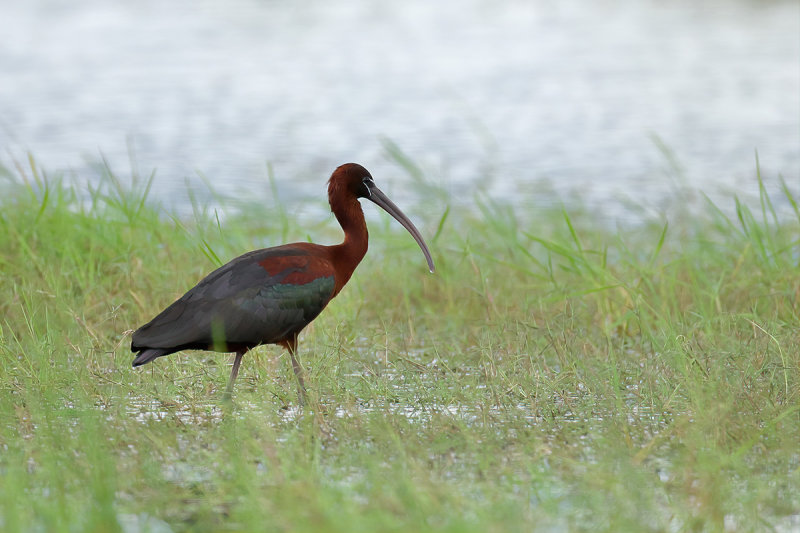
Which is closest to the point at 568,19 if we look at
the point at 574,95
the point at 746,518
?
the point at 574,95

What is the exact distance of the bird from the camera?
5309 mm

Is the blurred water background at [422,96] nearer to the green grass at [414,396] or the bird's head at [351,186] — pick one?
the green grass at [414,396]

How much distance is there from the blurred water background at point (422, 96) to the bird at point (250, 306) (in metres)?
3.07

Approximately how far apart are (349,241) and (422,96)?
11689mm

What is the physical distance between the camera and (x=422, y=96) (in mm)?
17359

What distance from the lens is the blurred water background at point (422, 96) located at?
12500 millimetres

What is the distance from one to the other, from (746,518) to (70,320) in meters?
3.74

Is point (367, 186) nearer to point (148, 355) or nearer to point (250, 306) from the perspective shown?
point (250, 306)

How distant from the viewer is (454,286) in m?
7.50

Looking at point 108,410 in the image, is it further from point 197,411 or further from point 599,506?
point 599,506

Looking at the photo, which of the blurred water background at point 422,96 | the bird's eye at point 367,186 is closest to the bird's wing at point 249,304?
the bird's eye at point 367,186

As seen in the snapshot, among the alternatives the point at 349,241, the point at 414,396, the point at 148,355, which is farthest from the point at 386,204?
the point at 148,355

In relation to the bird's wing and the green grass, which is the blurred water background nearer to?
the green grass

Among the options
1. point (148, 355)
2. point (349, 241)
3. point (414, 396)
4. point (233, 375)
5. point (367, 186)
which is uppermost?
point (367, 186)
